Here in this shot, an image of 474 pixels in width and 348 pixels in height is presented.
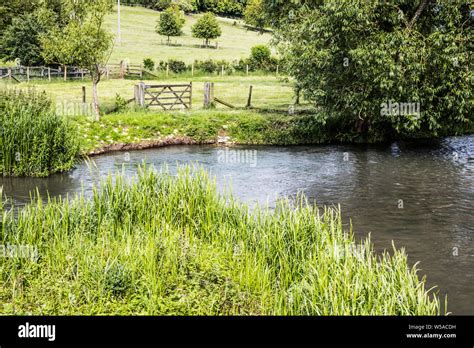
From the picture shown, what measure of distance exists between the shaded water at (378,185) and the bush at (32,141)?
22.9 inches

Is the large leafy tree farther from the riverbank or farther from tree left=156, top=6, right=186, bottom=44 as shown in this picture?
tree left=156, top=6, right=186, bottom=44

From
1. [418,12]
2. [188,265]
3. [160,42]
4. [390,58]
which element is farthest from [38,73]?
[188,265]

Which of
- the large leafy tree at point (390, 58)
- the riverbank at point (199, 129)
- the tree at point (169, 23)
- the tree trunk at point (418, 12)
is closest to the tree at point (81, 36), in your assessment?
the riverbank at point (199, 129)

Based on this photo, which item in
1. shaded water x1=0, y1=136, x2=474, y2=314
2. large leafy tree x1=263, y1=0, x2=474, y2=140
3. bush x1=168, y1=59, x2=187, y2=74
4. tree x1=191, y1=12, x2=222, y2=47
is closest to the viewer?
shaded water x1=0, y1=136, x2=474, y2=314

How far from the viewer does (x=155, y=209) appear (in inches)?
600

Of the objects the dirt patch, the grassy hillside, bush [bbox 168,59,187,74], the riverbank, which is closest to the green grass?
the dirt patch

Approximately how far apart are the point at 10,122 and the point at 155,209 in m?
12.2

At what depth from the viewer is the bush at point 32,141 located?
24906 millimetres

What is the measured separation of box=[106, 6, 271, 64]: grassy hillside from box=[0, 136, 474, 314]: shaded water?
45439 millimetres

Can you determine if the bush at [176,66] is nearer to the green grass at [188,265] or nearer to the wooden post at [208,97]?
the wooden post at [208,97]

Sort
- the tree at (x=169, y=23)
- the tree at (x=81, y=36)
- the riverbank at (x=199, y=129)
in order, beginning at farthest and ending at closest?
the tree at (x=169, y=23) → the riverbank at (x=199, y=129) → the tree at (x=81, y=36)

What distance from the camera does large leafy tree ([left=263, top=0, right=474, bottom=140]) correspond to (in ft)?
96.1
